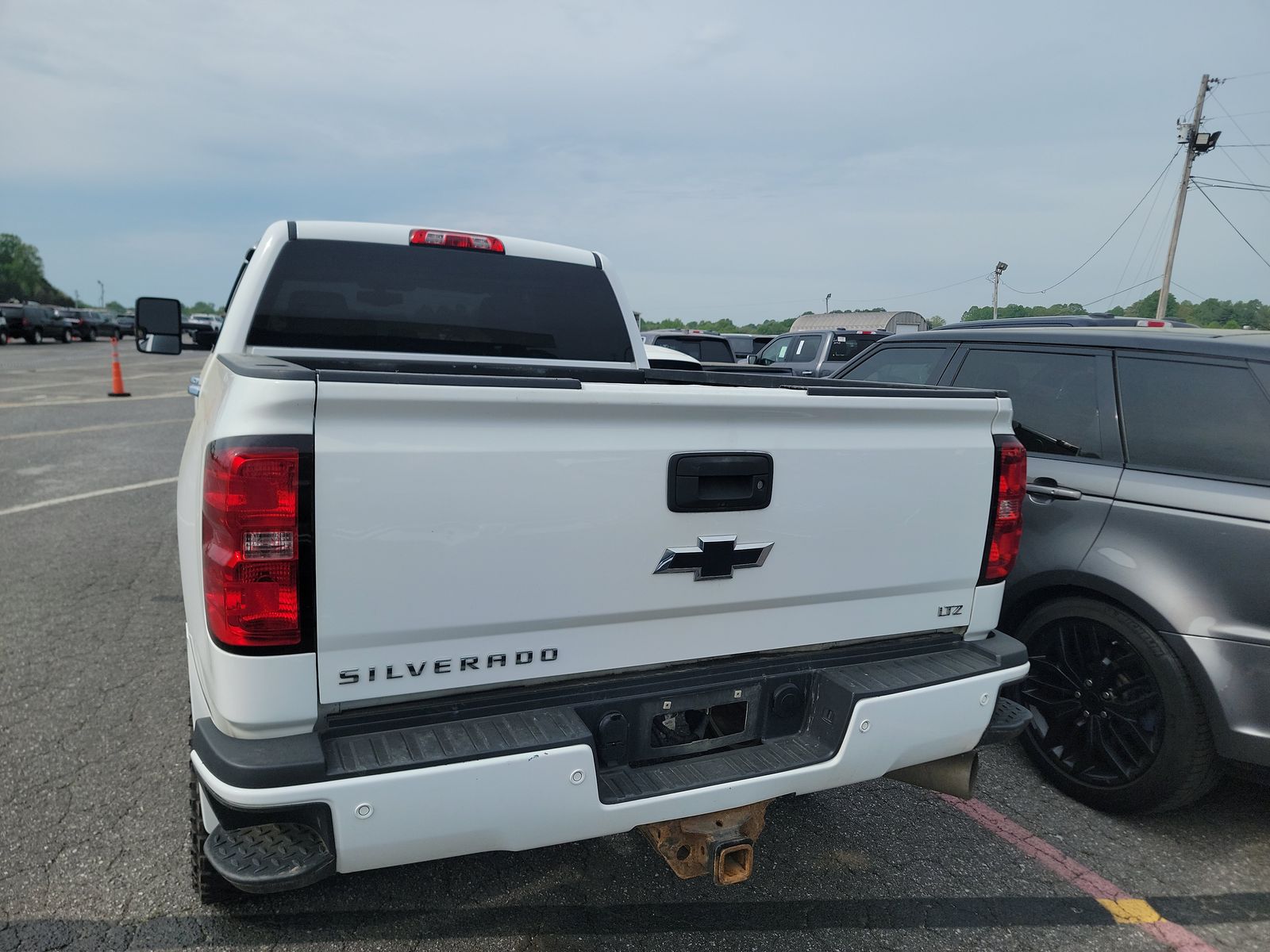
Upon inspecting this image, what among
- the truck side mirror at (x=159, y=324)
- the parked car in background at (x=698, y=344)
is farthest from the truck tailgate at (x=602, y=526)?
the parked car in background at (x=698, y=344)

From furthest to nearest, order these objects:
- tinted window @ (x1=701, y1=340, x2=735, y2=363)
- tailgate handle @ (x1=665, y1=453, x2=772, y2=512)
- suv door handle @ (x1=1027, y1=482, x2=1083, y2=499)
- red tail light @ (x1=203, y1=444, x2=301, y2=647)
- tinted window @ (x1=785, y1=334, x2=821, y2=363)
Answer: tinted window @ (x1=785, y1=334, x2=821, y2=363)
tinted window @ (x1=701, y1=340, x2=735, y2=363)
suv door handle @ (x1=1027, y1=482, x2=1083, y2=499)
tailgate handle @ (x1=665, y1=453, x2=772, y2=512)
red tail light @ (x1=203, y1=444, x2=301, y2=647)

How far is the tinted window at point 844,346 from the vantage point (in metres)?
14.5

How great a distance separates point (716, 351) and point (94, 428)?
30.7 feet

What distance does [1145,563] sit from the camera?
312 cm

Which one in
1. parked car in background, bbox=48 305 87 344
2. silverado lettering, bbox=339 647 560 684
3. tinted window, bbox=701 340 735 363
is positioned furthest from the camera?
parked car in background, bbox=48 305 87 344

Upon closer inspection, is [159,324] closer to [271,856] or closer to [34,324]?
[271,856]

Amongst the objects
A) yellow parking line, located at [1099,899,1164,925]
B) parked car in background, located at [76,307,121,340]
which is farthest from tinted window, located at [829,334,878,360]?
parked car in background, located at [76,307,121,340]

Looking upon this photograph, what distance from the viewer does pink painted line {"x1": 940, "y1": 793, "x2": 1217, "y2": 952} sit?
261 centimetres

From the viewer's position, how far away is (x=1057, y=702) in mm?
3484

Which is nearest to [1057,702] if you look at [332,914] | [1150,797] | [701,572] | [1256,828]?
[1150,797]

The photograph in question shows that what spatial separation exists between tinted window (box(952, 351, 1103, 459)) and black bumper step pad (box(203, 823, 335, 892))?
313 centimetres

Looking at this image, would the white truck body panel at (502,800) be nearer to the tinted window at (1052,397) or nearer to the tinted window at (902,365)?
the tinted window at (1052,397)

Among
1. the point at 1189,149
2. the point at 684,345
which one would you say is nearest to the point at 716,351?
the point at 684,345

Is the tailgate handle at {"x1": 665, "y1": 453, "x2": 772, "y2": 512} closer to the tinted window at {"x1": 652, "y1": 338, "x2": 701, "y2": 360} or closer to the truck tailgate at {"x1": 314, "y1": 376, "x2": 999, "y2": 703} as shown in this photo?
the truck tailgate at {"x1": 314, "y1": 376, "x2": 999, "y2": 703}
